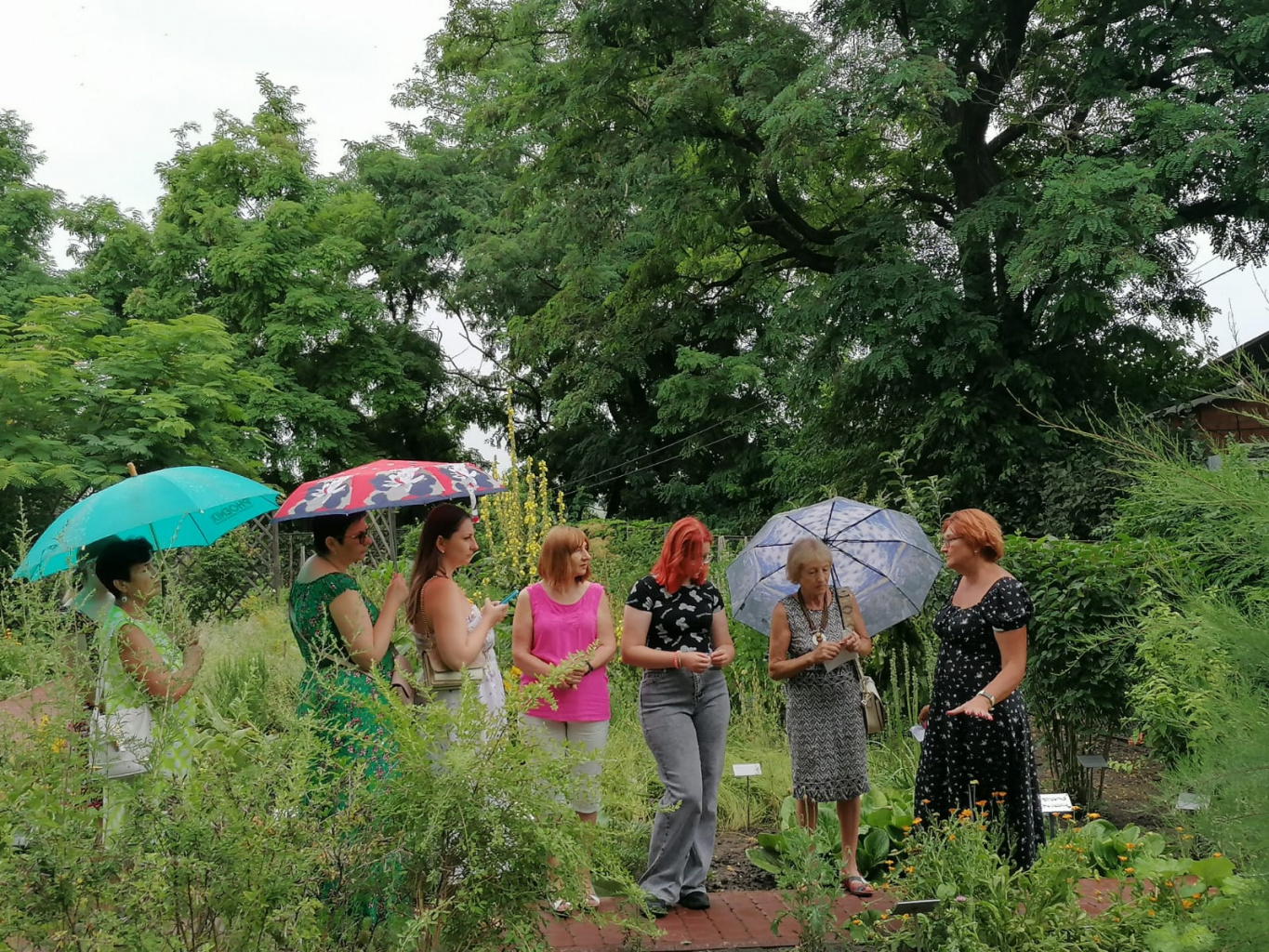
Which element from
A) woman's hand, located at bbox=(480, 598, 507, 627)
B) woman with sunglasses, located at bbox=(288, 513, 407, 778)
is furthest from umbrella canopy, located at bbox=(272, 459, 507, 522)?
woman's hand, located at bbox=(480, 598, 507, 627)

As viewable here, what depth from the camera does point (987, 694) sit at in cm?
432

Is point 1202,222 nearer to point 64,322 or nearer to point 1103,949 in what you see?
point 1103,949

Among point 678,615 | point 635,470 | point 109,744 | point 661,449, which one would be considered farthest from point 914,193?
point 109,744

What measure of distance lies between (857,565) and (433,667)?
2163 mm

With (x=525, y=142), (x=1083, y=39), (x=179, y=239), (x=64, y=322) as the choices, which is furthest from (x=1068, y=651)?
(x=179, y=239)

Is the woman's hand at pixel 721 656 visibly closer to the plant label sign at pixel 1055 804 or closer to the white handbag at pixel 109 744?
the plant label sign at pixel 1055 804

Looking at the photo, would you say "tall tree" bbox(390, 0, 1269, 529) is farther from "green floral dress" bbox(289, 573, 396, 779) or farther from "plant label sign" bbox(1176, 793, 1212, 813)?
"green floral dress" bbox(289, 573, 396, 779)

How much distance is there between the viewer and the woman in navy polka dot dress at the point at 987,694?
4.34 meters

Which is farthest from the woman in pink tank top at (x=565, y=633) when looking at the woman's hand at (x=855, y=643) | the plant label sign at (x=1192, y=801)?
the plant label sign at (x=1192, y=801)

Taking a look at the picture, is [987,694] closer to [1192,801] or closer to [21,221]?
[1192,801]

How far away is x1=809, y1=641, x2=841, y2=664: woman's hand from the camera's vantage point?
4754 millimetres

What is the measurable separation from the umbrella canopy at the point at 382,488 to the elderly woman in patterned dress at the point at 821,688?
1.50 meters

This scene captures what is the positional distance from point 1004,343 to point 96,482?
38.7 ft

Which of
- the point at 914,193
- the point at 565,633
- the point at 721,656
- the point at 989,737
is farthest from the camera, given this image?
the point at 914,193
